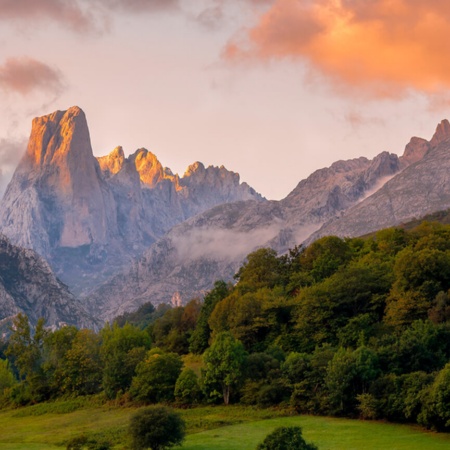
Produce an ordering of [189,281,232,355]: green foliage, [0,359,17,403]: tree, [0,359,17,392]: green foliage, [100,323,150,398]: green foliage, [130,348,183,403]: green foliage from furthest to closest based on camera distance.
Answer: [189,281,232,355]: green foliage
[0,359,17,392]: green foliage
[0,359,17,403]: tree
[100,323,150,398]: green foliage
[130,348,183,403]: green foliage

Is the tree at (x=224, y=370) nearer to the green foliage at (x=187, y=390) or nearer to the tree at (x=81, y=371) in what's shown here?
the green foliage at (x=187, y=390)

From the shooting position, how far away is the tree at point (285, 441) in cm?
5897

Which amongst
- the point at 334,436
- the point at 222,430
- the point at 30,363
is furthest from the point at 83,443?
the point at 30,363

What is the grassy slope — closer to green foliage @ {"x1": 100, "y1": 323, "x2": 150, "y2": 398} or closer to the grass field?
the grass field

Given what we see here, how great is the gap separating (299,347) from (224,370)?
1611 cm

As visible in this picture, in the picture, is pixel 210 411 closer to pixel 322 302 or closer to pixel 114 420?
pixel 114 420

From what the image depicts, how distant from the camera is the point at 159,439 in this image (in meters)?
74.8

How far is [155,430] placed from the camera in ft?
244

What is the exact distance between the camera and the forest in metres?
85.8

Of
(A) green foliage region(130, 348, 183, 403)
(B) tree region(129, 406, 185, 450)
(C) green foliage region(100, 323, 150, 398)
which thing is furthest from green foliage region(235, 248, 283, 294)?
(B) tree region(129, 406, 185, 450)

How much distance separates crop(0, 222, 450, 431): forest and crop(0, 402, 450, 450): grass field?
296 cm

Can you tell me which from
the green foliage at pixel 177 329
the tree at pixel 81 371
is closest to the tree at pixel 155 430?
the tree at pixel 81 371

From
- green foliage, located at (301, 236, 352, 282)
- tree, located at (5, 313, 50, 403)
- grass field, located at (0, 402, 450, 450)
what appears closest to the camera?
grass field, located at (0, 402, 450, 450)

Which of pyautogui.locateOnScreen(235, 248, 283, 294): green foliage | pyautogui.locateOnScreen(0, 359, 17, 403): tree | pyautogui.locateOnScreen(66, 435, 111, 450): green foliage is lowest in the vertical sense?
pyautogui.locateOnScreen(66, 435, 111, 450): green foliage
